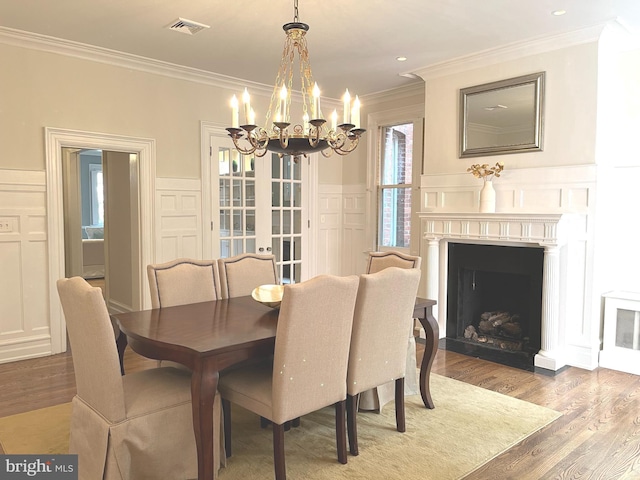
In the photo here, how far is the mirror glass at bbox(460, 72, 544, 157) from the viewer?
164 inches

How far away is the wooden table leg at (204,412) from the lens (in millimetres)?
2078

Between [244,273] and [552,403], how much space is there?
7.46 ft

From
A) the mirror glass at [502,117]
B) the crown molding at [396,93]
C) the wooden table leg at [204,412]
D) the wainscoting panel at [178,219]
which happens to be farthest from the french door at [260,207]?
the wooden table leg at [204,412]

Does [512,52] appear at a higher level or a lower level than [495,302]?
higher

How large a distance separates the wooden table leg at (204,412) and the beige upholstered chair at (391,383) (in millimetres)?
1264

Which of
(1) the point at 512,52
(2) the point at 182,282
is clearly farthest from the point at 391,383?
(1) the point at 512,52

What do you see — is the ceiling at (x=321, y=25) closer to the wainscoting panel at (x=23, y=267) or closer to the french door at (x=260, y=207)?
the french door at (x=260, y=207)

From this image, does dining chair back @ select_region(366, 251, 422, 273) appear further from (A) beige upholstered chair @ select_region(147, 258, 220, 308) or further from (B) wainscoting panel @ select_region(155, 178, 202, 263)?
(B) wainscoting panel @ select_region(155, 178, 202, 263)

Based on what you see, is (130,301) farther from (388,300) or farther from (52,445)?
(388,300)

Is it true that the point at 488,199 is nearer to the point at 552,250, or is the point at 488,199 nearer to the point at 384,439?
the point at 552,250

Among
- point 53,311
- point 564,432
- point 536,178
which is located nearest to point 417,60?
point 536,178

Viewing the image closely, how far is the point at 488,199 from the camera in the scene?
4.31 m

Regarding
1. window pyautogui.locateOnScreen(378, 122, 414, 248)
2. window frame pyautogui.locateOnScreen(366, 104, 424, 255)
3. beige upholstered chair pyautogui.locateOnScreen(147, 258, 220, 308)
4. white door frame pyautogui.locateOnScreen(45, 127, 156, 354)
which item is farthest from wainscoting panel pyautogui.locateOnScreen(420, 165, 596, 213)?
white door frame pyautogui.locateOnScreen(45, 127, 156, 354)

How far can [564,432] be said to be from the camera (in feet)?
9.41
